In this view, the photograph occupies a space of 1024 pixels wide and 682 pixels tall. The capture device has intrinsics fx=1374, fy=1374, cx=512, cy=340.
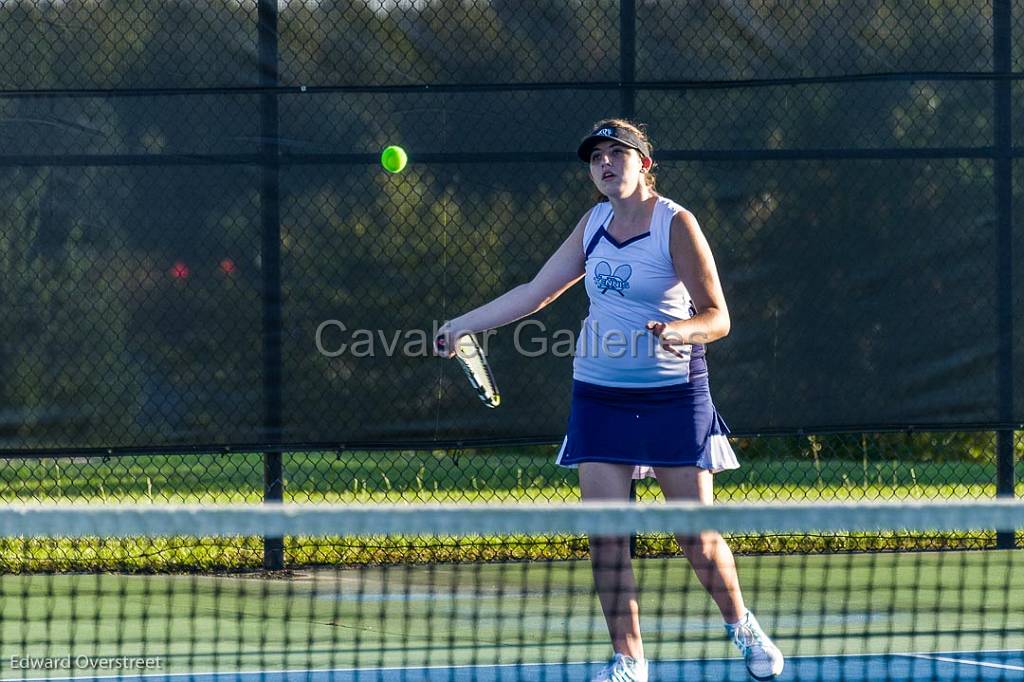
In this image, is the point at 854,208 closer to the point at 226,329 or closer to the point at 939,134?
the point at 939,134

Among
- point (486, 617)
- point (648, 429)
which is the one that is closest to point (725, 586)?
point (648, 429)

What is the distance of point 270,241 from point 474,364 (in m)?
1.65

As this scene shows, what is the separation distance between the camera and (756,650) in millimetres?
3539

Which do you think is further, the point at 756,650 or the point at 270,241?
the point at 270,241

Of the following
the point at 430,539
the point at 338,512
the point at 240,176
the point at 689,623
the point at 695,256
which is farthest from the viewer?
the point at 430,539

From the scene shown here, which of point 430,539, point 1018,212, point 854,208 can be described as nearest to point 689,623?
point 430,539

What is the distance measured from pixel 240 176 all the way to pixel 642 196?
2.21 metres

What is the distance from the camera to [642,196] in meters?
3.59

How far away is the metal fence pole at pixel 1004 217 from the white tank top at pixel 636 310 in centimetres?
235

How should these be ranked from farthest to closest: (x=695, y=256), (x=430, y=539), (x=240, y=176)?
1. (x=430, y=539)
2. (x=240, y=176)
3. (x=695, y=256)

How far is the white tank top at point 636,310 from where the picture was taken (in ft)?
11.7

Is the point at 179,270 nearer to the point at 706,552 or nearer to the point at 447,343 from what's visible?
the point at 447,343
